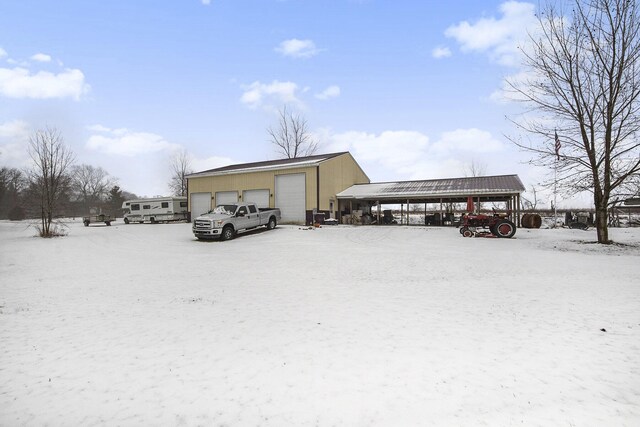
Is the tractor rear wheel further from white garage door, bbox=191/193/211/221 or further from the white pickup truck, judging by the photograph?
white garage door, bbox=191/193/211/221

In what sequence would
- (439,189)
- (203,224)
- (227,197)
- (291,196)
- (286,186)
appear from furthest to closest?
(227,197) → (286,186) → (291,196) → (439,189) → (203,224)

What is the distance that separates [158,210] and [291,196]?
15.5m

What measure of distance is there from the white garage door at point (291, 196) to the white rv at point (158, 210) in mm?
12201

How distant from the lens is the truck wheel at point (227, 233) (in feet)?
57.0

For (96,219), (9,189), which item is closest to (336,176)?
(96,219)

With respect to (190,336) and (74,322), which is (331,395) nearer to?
(190,336)

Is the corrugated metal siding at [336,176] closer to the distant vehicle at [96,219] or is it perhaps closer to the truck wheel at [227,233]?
the truck wheel at [227,233]

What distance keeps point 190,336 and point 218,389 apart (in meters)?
1.55

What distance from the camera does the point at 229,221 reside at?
58.3 ft

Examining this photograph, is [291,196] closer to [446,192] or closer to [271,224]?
[271,224]

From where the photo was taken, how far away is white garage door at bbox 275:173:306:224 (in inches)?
1055

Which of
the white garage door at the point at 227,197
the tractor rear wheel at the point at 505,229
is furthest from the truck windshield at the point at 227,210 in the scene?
the tractor rear wheel at the point at 505,229

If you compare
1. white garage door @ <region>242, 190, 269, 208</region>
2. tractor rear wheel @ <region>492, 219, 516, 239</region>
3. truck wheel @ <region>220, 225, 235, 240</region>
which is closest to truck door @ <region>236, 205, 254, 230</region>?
truck wheel @ <region>220, 225, 235, 240</region>

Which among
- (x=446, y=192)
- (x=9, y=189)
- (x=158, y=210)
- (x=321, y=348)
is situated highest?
(x=9, y=189)
